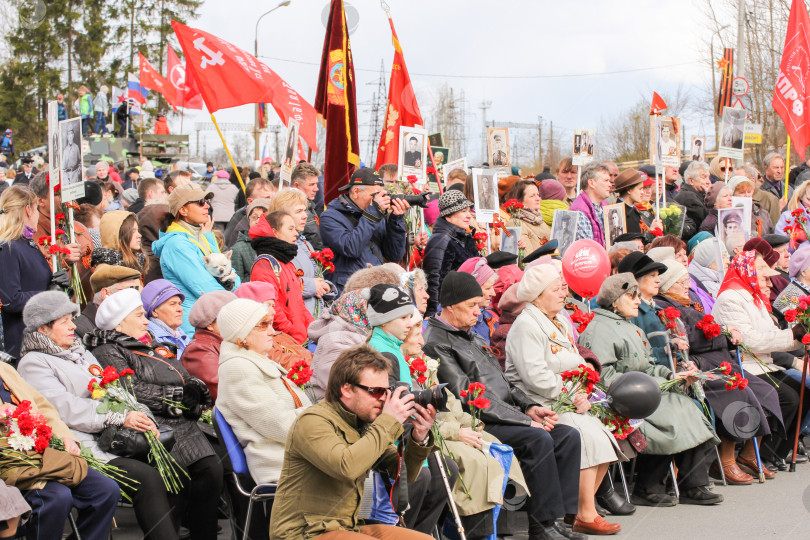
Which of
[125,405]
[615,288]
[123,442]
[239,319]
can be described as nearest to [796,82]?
[615,288]

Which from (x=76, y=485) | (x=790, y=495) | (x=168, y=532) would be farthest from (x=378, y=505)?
(x=790, y=495)

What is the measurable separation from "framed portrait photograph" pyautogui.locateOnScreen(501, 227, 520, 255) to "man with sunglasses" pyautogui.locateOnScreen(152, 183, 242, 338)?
312 centimetres

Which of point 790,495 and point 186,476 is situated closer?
point 186,476

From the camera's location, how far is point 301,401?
5430mm

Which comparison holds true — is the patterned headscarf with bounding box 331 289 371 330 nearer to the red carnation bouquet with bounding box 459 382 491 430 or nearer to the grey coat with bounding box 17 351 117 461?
the red carnation bouquet with bounding box 459 382 491 430

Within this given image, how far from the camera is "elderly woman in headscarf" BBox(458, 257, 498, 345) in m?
7.46

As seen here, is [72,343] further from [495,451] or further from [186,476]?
[495,451]

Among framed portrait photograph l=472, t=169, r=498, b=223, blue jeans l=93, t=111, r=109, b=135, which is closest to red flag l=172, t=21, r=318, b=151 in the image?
framed portrait photograph l=472, t=169, r=498, b=223

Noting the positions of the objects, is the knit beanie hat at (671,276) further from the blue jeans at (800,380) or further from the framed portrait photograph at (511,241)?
the framed portrait photograph at (511,241)

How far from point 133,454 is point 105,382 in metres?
0.45

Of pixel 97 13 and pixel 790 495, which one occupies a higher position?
pixel 97 13

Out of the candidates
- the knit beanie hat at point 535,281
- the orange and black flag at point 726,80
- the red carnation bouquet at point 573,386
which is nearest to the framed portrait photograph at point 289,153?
the knit beanie hat at point 535,281

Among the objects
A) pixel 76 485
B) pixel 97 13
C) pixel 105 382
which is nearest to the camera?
pixel 76 485

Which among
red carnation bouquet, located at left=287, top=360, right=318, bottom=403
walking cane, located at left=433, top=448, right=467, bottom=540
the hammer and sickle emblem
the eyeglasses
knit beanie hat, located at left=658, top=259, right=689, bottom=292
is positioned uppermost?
the hammer and sickle emblem
